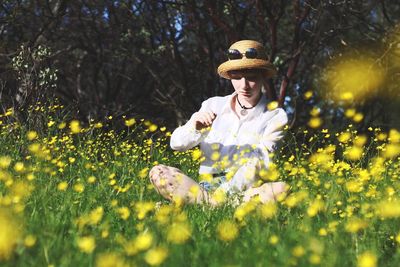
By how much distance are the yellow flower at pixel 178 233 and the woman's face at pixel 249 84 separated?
1.72m

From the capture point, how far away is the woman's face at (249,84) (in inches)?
156

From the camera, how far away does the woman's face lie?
396 centimetres

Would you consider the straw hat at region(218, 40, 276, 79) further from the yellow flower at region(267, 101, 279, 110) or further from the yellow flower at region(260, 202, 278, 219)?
the yellow flower at region(260, 202, 278, 219)

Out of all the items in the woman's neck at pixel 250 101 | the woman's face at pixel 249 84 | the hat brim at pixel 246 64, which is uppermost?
the hat brim at pixel 246 64

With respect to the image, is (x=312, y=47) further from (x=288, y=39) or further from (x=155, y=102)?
(x=155, y=102)

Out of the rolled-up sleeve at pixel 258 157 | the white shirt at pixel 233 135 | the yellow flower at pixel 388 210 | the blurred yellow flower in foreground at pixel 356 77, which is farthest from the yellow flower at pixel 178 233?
the blurred yellow flower in foreground at pixel 356 77

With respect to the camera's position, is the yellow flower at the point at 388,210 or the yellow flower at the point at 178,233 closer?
the yellow flower at the point at 178,233

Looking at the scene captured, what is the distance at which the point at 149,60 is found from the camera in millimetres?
9719

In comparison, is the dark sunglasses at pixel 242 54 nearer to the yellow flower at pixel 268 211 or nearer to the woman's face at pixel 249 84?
the woman's face at pixel 249 84

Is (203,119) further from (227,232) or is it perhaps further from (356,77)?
(356,77)

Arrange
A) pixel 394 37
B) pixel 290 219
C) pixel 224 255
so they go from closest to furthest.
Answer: pixel 224 255, pixel 290 219, pixel 394 37

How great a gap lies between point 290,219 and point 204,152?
1.22m

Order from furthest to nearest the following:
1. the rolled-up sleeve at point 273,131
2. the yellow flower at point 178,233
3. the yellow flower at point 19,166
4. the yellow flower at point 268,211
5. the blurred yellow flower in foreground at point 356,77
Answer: the blurred yellow flower in foreground at point 356,77, the rolled-up sleeve at point 273,131, the yellow flower at point 19,166, the yellow flower at point 268,211, the yellow flower at point 178,233

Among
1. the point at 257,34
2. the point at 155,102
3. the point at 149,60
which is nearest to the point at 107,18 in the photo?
the point at 149,60
